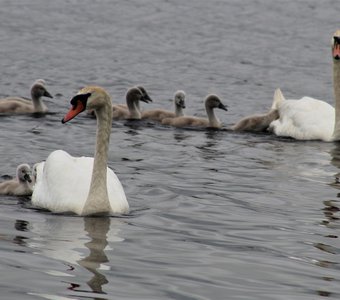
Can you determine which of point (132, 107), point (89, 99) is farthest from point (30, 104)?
point (89, 99)

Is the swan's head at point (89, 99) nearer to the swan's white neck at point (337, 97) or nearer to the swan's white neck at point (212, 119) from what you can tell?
the swan's white neck at point (337, 97)

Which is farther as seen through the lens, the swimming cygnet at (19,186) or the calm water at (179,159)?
the swimming cygnet at (19,186)

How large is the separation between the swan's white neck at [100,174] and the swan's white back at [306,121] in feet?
21.6

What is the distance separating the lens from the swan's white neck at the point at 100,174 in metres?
11.5

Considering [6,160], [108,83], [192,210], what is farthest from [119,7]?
[192,210]

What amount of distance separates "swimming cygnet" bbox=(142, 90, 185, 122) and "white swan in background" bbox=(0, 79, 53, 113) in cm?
175

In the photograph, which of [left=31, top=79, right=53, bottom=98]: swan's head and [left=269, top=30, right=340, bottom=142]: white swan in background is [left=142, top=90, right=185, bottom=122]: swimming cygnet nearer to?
[left=269, top=30, right=340, bottom=142]: white swan in background

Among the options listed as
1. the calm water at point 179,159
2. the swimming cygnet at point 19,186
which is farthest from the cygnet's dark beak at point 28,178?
the calm water at point 179,159

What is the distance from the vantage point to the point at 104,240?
10500mm

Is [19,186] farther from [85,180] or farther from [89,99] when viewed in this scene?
[89,99]

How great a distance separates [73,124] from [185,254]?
865 centimetres

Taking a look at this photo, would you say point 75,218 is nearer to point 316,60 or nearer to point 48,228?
point 48,228

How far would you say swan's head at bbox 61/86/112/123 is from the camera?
38.0 ft

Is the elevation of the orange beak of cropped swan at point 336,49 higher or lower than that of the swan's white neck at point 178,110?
higher
